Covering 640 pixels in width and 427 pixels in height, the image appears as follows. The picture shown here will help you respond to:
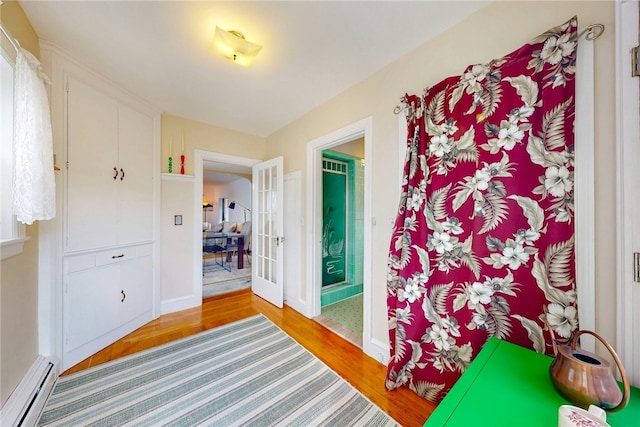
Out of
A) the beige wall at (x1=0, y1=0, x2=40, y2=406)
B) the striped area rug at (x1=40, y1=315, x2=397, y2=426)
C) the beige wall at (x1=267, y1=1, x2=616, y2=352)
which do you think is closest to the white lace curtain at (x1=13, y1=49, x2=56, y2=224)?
the beige wall at (x1=0, y1=0, x2=40, y2=406)

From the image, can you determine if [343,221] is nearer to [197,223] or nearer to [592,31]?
[197,223]

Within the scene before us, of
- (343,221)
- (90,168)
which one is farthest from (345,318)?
(90,168)

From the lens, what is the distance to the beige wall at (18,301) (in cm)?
124

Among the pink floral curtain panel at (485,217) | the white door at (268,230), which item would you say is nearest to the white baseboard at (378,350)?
the pink floral curtain panel at (485,217)

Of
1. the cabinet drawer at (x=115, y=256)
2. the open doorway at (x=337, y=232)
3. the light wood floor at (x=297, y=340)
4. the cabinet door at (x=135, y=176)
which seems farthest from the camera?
the open doorway at (x=337, y=232)

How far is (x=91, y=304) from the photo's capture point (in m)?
1.97

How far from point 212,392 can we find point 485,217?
211cm

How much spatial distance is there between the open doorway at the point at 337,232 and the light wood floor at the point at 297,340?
0.38 m

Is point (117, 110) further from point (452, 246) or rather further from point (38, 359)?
point (452, 246)

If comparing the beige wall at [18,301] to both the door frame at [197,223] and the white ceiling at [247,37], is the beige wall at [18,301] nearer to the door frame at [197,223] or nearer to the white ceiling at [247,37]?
the white ceiling at [247,37]

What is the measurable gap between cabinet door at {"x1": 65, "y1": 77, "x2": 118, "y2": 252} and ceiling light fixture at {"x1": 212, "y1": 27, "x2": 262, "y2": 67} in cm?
130

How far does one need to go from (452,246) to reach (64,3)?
9.20 feet

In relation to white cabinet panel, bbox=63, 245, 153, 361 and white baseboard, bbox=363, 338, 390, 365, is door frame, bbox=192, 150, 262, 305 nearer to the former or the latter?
white cabinet panel, bbox=63, 245, 153, 361

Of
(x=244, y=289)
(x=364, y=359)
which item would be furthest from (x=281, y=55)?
(x=244, y=289)
